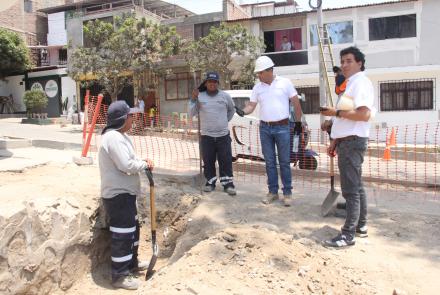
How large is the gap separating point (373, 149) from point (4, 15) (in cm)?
3090

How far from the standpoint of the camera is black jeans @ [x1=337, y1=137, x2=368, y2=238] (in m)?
4.17

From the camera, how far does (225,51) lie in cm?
1758

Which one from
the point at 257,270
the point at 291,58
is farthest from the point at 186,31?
the point at 257,270

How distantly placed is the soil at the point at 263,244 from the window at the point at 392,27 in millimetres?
14611

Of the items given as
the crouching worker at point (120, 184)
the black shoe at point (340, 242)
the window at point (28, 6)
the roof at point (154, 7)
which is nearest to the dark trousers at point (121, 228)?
the crouching worker at point (120, 184)

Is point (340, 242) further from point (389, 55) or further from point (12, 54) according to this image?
point (12, 54)

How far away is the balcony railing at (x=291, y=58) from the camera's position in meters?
20.7

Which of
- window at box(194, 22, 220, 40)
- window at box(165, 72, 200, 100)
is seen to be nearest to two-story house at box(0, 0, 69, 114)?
window at box(165, 72, 200, 100)

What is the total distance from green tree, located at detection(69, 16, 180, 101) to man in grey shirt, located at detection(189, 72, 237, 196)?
521 inches

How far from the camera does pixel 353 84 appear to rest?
4.13m

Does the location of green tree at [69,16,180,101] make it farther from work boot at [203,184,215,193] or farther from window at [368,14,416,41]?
work boot at [203,184,215,193]

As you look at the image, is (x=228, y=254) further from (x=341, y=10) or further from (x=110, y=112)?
(x=341, y=10)

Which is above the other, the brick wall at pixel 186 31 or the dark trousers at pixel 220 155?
the brick wall at pixel 186 31

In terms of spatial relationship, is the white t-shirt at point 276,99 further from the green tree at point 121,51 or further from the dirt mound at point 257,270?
the green tree at point 121,51
